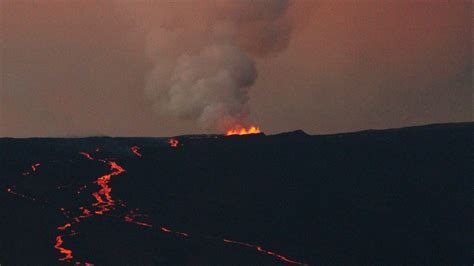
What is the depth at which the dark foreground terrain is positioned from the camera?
5803 centimetres

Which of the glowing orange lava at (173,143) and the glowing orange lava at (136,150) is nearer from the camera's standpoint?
the glowing orange lava at (136,150)

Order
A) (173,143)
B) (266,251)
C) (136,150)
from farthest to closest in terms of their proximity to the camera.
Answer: (173,143) < (136,150) < (266,251)

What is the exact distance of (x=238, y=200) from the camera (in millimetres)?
77188

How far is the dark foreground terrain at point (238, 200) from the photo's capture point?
5803cm

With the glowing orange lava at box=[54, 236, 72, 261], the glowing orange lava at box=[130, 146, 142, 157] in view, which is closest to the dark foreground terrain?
the glowing orange lava at box=[54, 236, 72, 261]

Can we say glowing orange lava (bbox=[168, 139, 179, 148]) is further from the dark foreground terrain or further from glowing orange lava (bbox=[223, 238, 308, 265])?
glowing orange lava (bbox=[223, 238, 308, 265])

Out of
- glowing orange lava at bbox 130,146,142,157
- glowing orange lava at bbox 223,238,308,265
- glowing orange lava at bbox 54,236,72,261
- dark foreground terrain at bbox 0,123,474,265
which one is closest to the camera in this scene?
glowing orange lava at bbox 54,236,72,261

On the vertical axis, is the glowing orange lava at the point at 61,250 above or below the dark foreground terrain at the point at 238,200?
below

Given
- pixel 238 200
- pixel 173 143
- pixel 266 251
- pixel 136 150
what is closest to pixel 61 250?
pixel 266 251

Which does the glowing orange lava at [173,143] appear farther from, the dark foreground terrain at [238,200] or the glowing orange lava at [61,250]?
the glowing orange lava at [61,250]

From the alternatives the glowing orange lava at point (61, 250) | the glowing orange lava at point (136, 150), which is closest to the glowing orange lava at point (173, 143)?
the glowing orange lava at point (136, 150)

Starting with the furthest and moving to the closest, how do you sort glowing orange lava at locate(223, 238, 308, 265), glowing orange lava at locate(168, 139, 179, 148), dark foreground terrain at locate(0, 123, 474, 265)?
glowing orange lava at locate(168, 139, 179, 148) → dark foreground terrain at locate(0, 123, 474, 265) → glowing orange lava at locate(223, 238, 308, 265)

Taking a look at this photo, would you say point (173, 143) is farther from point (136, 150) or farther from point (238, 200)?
point (238, 200)

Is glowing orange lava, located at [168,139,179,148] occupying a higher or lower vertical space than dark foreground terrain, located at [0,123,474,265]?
higher
